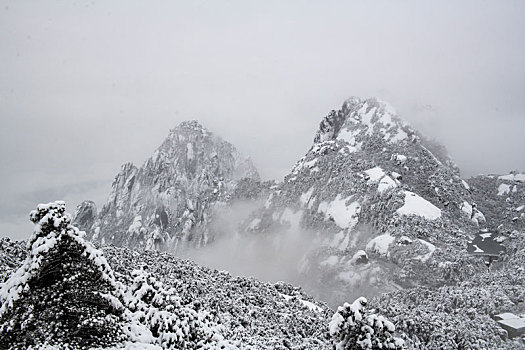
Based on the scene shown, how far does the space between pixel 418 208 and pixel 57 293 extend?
153824 millimetres

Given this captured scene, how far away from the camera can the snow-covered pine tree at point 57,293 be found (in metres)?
19.1

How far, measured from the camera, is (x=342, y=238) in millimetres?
166375

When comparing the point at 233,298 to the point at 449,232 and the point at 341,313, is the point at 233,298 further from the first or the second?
the point at 449,232

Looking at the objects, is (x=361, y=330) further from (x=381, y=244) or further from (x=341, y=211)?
(x=341, y=211)

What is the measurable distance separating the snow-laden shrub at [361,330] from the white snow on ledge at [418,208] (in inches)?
5285

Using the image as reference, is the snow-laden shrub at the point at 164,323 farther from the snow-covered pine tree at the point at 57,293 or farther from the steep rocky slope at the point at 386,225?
the steep rocky slope at the point at 386,225

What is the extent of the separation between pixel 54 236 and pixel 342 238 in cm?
15381

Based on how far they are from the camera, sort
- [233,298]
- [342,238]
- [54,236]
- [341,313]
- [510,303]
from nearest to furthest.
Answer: [54,236] < [341,313] < [233,298] < [510,303] < [342,238]

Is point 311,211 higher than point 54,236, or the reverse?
point 54,236

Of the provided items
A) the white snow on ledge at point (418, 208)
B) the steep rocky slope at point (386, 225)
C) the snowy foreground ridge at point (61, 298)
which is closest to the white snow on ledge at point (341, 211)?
the steep rocky slope at point (386, 225)

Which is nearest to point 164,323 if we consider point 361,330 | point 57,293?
point 57,293

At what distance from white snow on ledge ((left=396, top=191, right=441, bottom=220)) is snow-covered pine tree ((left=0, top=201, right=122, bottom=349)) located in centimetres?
14601

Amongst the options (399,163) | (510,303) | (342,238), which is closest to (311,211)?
(342,238)

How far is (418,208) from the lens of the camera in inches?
6171
